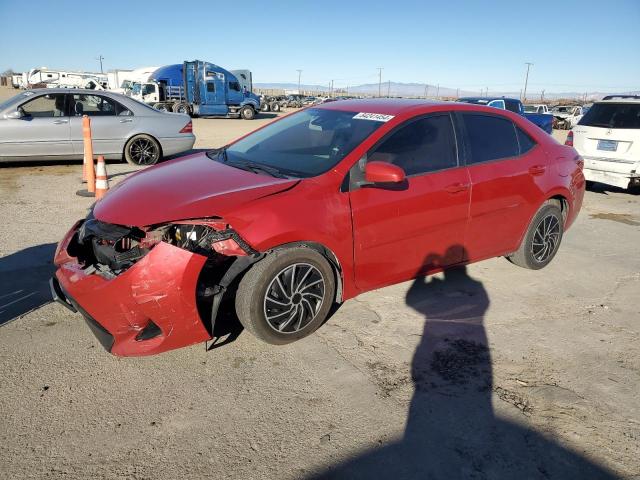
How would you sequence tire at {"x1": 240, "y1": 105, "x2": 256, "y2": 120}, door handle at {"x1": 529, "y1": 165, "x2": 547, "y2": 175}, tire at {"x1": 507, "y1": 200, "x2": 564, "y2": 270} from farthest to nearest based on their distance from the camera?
tire at {"x1": 240, "y1": 105, "x2": 256, "y2": 120}, tire at {"x1": 507, "y1": 200, "x2": 564, "y2": 270}, door handle at {"x1": 529, "y1": 165, "x2": 547, "y2": 175}

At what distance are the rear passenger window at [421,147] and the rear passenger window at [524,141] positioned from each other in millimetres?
936

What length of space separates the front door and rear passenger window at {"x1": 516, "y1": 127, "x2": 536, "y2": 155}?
3.06 ft

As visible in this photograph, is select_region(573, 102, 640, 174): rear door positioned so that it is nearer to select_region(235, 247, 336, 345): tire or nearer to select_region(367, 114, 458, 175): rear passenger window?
select_region(367, 114, 458, 175): rear passenger window

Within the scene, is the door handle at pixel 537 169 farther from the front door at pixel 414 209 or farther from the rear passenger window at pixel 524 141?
the front door at pixel 414 209

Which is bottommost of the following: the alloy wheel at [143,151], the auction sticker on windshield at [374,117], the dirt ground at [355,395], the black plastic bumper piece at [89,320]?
the dirt ground at [355,395]

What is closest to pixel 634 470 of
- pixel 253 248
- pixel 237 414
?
pixel 237 414

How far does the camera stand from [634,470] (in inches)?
93.0

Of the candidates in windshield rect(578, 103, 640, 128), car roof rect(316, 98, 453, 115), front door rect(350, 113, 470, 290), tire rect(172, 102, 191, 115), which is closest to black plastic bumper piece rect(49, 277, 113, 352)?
front door rect(350, 113, 470, 290)

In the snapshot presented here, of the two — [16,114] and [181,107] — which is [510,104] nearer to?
[16,114]

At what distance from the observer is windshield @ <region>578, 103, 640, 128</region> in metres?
8.42

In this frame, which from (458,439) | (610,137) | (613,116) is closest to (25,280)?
(458,439)

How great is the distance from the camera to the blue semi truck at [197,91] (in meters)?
30.7

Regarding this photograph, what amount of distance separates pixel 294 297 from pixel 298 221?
52 centimetres

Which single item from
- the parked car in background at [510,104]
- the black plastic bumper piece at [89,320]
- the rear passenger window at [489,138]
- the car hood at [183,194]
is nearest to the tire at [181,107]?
the parked car in background at [510,104]
